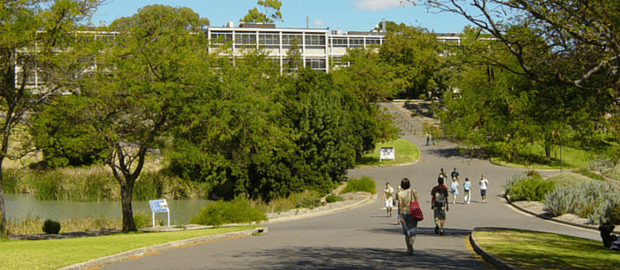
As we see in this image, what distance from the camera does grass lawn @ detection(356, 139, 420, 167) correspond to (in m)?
58.3

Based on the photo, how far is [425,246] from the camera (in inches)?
620

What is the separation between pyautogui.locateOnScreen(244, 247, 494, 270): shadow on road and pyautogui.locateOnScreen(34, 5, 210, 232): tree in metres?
9.04

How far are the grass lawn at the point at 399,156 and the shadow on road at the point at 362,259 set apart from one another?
43.3m

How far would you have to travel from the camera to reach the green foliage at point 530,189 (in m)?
36.0

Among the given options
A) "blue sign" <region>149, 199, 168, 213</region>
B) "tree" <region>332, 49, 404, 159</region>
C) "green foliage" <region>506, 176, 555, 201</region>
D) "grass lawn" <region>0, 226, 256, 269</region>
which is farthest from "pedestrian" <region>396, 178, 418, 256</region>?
"tree" <region>332, 49, 404, 159</region>

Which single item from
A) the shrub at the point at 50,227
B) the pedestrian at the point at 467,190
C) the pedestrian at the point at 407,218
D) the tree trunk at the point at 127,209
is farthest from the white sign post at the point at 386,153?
the pedestrian at the point at 407,218

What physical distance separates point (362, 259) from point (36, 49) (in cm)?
1336

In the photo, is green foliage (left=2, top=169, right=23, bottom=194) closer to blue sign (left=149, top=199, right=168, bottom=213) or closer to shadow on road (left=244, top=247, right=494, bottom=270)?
blue sign (left=149, top=199, right=168, bottom=213)

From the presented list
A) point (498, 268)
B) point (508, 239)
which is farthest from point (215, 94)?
point (498, 268)

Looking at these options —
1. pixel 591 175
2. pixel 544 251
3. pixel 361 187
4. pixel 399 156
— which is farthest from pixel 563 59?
pixel 399 156

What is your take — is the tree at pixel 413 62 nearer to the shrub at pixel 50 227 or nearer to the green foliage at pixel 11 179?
the green foliage at pixel 11 179

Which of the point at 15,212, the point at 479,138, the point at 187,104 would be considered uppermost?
the point at 187,104

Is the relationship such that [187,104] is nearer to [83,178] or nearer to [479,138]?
[479,138]

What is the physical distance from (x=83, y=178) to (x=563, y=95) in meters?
33.9
